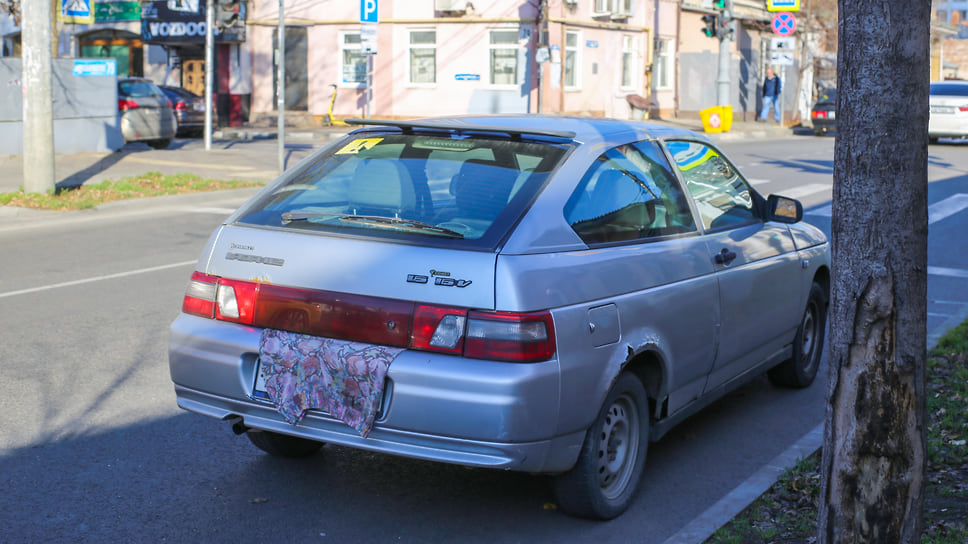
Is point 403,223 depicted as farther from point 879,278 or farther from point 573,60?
point 573,60

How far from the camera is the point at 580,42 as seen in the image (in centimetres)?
3544

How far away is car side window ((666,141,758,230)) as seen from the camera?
17.0ft

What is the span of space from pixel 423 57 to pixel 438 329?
3276 centimetres

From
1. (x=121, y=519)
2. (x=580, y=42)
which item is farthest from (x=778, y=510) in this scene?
(x=580, y=42)

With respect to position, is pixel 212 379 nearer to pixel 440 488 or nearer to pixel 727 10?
pixel 440 488

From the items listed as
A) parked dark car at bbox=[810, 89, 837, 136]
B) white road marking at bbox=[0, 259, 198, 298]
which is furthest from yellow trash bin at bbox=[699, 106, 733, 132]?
white road marking at bbox=[0, 259, 198, 298]

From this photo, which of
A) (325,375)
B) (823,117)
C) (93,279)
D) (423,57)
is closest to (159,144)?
(423,57)

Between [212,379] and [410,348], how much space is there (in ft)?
2.97

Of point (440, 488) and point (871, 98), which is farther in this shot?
point (440, 488)

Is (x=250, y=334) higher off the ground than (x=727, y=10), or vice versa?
(x=727, y=10)

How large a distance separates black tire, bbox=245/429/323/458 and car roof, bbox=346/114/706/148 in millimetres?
1501

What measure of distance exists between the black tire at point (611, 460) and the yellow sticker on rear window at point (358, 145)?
154cm

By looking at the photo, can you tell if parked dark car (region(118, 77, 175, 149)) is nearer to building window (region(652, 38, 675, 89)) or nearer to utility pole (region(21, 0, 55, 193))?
utility pole (region(21, 0, 55, 193))

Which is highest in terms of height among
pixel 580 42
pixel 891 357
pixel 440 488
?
pixel 580 42
